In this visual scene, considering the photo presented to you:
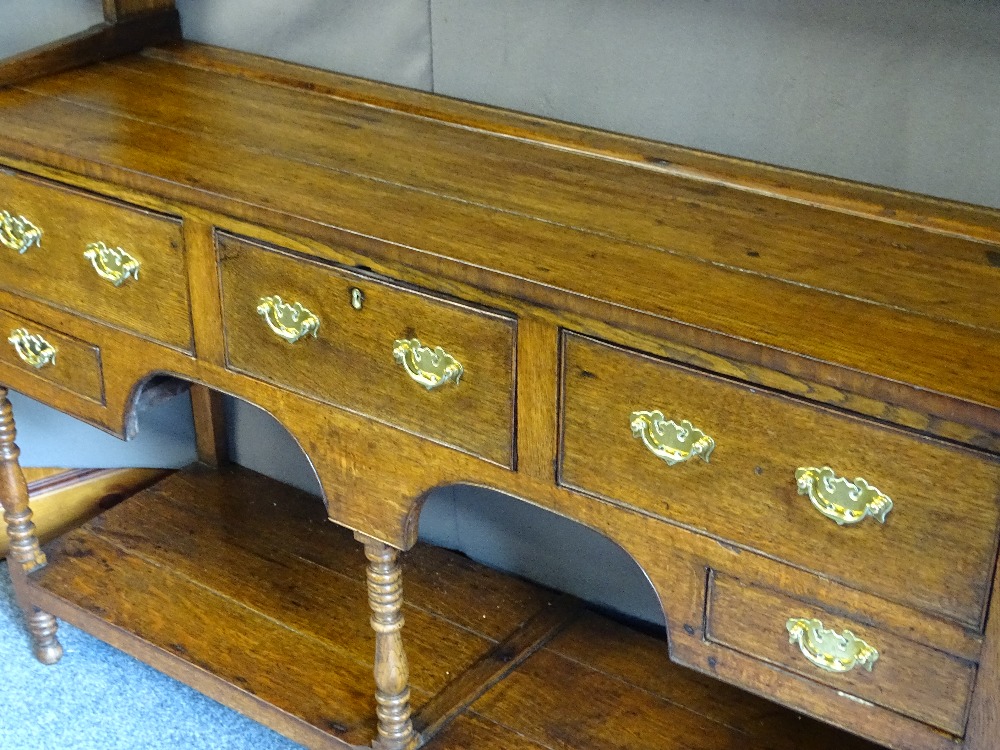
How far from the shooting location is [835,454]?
3.68 feet

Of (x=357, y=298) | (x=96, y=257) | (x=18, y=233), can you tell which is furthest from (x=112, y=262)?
(x=357, y=298)

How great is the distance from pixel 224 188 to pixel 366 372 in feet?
0.87

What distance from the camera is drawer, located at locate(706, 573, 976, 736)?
1.16m

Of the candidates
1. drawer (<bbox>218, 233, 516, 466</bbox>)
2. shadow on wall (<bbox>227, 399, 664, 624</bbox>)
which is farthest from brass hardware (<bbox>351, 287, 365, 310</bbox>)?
shadow on wall (<bbox>227, 399, 664, 624</bbox>)

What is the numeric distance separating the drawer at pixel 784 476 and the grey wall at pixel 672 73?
481mm

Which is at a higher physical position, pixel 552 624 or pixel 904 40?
pixel 904 40

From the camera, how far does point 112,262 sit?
1.62 meters

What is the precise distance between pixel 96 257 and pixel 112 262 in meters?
0.02

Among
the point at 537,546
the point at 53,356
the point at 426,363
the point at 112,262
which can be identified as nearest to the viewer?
the point at 426,363

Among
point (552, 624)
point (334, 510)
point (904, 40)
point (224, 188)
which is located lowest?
point (552, 624)

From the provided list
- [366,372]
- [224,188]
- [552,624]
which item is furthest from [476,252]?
[552,624]

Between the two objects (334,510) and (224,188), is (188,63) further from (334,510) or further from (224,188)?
(334,510)

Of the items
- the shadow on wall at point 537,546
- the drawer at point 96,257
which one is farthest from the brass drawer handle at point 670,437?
the shadow on wall at point 537,546

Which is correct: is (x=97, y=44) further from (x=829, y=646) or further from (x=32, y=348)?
(x=829, y=646)
